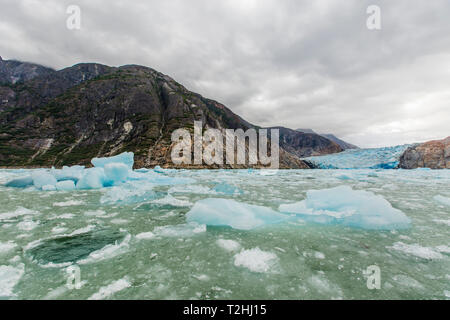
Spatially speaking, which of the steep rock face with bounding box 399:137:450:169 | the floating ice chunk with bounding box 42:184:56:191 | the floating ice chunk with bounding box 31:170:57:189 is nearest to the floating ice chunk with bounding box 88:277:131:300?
the floating ice chunk with bounding box 42:184:56:191

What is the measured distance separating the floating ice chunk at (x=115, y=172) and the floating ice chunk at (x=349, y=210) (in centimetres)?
997

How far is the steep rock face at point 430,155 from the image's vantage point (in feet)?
121

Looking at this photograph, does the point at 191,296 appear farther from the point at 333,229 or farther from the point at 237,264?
the point at 333,229

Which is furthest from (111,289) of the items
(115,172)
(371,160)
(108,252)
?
(371,160)

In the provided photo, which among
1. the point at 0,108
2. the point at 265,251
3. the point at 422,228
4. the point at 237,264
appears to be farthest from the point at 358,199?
the point at 0,108

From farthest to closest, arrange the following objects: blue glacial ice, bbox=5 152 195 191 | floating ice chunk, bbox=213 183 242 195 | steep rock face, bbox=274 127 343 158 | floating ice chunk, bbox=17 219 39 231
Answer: steep rock face, bbox=274 127 343 158
blue glacial ice, bbox=5 152 195 191
floating ice chunk, bbox=213 183 242 195
floating ice chunk, bbox=17 219 39 231

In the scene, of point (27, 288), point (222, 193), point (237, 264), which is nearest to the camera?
point (27, 288)

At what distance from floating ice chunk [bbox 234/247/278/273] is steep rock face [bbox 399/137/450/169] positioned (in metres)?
51.4

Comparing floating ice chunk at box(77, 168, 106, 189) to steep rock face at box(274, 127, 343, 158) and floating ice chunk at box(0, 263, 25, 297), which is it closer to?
floating ice chunk at box(0, 263, 25, 297)

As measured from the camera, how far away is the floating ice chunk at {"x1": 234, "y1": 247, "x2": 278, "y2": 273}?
2.30 metres

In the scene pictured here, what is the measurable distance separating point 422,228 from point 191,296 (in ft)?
14.1

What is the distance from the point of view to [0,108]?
79875 millimetres

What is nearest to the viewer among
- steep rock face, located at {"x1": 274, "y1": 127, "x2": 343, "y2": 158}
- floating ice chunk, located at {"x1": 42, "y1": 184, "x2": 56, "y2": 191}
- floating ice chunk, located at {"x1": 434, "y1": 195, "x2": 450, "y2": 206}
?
floating ice chunk, located at {"x1": 434, "y1": 195, "x2": 450, "y2": 206}
